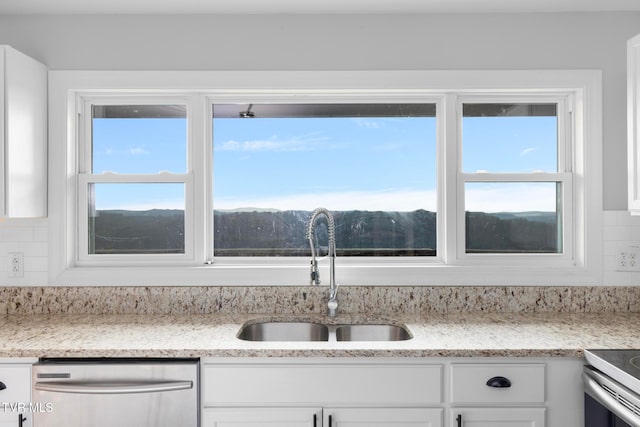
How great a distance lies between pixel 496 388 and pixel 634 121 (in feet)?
4.05

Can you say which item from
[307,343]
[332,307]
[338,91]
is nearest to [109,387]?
[307,343]

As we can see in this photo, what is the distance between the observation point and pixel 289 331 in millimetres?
2092

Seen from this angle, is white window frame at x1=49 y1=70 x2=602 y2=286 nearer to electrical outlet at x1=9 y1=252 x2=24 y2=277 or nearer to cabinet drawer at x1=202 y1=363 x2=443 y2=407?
electrical outlet at x1=9 y1=252 x2=24 y2=277

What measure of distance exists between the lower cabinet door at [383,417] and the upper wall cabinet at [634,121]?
1.21m

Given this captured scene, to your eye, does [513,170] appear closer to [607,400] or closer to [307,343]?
[607,400]

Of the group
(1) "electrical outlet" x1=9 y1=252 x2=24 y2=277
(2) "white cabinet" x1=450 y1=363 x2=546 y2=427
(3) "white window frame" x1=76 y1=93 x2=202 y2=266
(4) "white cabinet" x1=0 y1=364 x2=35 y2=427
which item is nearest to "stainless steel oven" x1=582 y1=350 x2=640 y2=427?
(2) "white cabinet" x1=450 y1=363 x2=546 y2=427

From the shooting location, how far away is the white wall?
2162 millimetres

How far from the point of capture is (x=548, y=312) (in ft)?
7.02

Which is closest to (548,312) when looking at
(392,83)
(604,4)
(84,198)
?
(392,83)

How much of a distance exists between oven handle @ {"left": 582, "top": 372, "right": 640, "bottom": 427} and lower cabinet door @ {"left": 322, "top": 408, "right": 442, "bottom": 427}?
21.0 inches

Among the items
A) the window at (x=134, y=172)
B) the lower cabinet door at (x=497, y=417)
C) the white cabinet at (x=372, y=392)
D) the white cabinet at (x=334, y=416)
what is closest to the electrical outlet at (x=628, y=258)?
the white cabinet at (x=372, y=392)

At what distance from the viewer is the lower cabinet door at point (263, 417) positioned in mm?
Answer: 1618

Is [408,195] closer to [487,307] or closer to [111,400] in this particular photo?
[487,307]

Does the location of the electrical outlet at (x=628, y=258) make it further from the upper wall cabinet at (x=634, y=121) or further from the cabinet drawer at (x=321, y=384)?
the cabinet drawer at (x=321, y=384)
